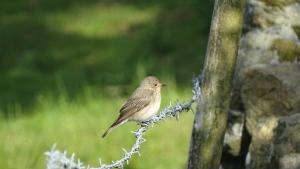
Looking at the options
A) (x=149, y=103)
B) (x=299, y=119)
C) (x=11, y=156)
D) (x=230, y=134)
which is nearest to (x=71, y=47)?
(x=11, y=156)

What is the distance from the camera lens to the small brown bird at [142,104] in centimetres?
737

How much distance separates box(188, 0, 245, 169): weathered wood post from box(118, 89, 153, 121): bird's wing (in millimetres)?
2487

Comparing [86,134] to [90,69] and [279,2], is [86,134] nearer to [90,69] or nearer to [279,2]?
[90,69]

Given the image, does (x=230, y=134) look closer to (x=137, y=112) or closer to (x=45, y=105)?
(x=137, y=112)

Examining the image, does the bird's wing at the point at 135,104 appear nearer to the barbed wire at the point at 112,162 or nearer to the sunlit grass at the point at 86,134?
the barbed wire at the point at 112,162

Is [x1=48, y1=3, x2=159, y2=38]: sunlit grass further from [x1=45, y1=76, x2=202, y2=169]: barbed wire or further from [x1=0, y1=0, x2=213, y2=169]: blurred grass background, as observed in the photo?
[x1=45, y1=76, x2=202, y2=169]: barbed wire

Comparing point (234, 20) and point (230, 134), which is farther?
point (230, 134)

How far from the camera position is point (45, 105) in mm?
11836

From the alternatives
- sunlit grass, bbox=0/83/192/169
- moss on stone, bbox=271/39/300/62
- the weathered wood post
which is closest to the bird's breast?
moss on stone, bbox=271/39/300/62

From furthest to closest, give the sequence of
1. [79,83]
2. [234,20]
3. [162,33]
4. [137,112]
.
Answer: [162,33] < [79,83] < [137,112] < [234,20]

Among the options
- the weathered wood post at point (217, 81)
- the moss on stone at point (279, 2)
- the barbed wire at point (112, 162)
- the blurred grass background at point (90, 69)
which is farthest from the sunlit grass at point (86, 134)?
the weathered wood post at point (217, 81)

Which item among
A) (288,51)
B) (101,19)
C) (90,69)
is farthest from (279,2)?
(101,19)

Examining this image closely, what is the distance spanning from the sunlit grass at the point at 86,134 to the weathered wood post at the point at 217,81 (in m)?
4.31

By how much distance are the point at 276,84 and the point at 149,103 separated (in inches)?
65.2
